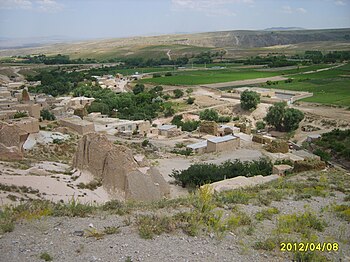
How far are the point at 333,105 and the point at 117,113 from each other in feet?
80.6

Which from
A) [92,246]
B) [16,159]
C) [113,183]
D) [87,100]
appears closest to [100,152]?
[113,183]

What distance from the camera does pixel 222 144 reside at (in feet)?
80.7

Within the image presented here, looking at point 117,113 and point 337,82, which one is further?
point 337,82

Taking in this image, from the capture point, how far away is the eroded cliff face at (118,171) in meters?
13.1

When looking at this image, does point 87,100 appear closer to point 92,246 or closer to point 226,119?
point 226,119

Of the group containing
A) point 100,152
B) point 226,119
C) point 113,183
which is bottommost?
point 226,119

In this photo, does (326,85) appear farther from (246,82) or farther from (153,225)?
(153,225)

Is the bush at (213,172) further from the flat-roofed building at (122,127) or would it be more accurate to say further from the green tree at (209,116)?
the green tree at (209,116)

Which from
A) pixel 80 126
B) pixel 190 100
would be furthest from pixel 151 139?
pixel 190 100

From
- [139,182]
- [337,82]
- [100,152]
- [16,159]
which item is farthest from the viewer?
[337,82]

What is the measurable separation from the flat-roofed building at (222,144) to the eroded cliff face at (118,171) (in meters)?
9.94

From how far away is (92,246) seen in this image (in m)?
6.10

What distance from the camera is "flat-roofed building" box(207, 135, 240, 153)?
2437 centimetres

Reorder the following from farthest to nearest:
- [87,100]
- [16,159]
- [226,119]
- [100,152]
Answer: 1. [87,100]
2. [226,119]
3. [16,159]
4. [100,152]
